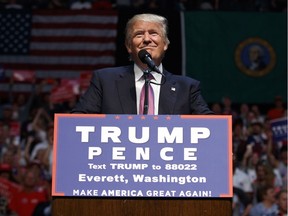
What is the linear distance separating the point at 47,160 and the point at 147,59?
6.23 metres

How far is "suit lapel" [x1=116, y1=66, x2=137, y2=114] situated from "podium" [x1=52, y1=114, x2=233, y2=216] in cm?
38

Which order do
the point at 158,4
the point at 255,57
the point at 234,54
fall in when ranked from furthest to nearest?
the point at 255,57
the point at 158,4
the point at 234,54

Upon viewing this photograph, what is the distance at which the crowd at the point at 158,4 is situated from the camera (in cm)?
1410

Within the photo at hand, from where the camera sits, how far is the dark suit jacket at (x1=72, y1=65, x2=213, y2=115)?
3.77 m

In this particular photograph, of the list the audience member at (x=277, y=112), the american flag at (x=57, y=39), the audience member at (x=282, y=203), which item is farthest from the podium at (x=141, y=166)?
the american flag at (x=57, y=39)

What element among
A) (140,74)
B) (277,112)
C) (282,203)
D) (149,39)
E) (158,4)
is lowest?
(282,203)

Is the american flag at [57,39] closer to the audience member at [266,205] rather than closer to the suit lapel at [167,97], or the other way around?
the audience member at [266,205]

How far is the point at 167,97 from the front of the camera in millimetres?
3779

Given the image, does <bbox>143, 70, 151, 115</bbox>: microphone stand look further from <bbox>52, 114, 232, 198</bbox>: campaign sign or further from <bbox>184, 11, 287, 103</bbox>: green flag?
<bbox>184, 11, 287, 103</bbox>: green flag

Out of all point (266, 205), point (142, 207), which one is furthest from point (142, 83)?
point (266, 205)

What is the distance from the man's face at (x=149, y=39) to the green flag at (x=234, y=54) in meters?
9.92

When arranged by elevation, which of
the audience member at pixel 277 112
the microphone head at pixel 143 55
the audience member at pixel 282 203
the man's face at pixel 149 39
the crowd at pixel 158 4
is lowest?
the audience member at pixel 282 203

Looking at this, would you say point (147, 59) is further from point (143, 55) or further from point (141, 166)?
point (141, 166)

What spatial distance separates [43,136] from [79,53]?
3.69 meters
